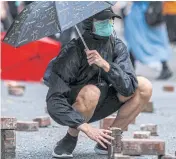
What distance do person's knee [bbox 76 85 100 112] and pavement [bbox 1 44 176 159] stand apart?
1.45 ft

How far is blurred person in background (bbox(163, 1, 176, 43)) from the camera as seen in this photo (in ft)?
45.5

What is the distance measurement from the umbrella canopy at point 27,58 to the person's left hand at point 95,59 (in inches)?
174

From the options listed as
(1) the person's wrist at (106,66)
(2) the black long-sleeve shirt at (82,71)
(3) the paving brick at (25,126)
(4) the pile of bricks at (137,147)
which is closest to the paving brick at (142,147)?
(4) the pile of bricks at (137,147)

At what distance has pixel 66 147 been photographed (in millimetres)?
6141

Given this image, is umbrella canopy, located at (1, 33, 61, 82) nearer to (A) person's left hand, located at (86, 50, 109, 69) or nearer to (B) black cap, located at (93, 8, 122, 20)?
(B) black cap, located at (93, 8, 122, 20)

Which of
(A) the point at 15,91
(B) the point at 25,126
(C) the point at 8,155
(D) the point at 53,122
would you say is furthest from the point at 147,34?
(C) the point at 8,155

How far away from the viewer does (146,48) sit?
1280cm

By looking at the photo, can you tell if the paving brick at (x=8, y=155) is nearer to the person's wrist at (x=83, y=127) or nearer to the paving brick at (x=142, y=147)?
the person's wrist at (x=83, y=127)

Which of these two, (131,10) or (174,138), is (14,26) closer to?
(174,138)

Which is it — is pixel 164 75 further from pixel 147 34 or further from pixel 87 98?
pixel 87 98

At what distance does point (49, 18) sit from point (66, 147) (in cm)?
92

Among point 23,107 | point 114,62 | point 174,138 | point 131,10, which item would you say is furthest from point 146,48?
point 114,62

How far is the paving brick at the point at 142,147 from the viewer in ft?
18.1

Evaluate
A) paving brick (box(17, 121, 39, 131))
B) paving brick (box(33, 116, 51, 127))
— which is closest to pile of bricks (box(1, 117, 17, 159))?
paving brick (box(17, 121, 39, 131))
